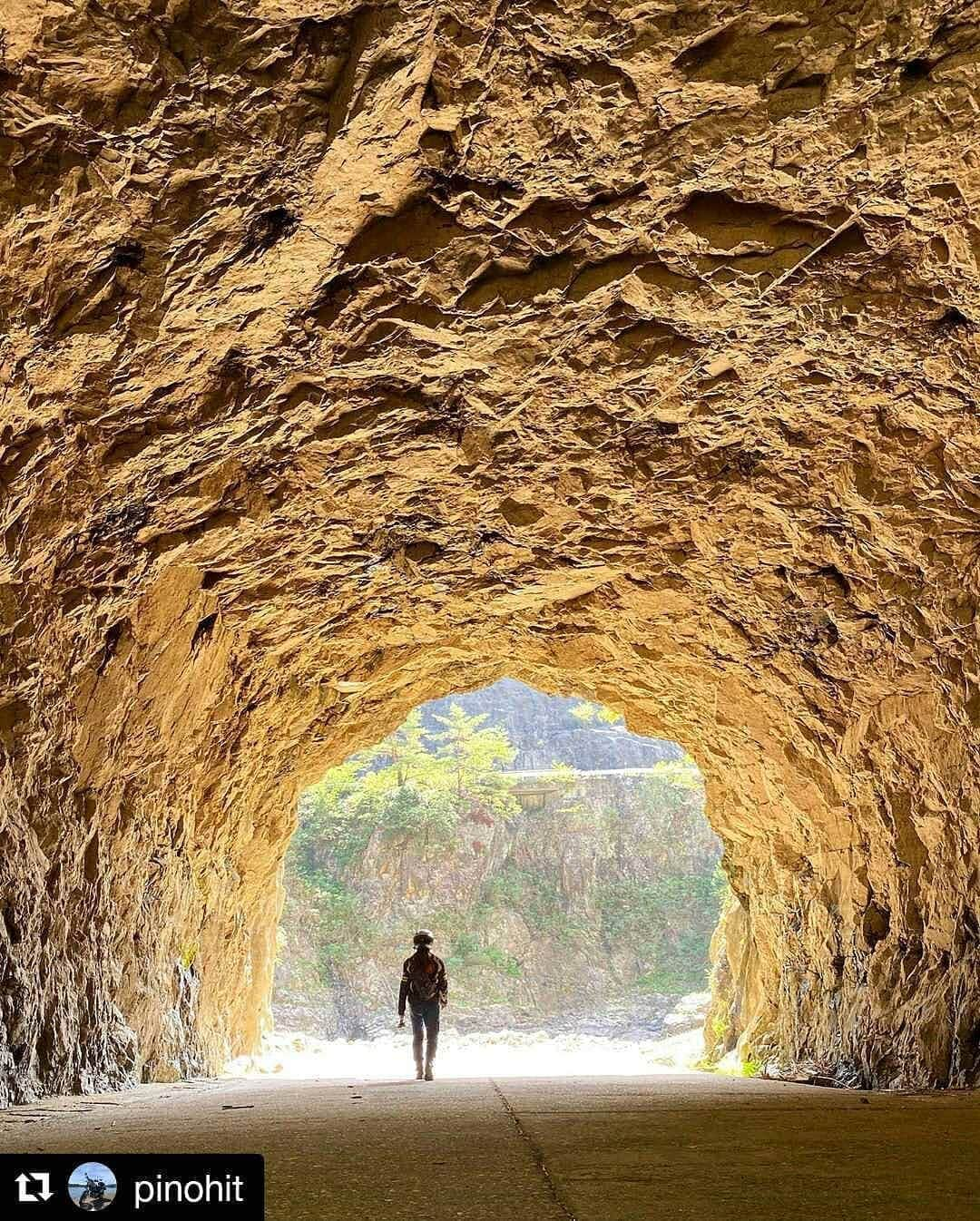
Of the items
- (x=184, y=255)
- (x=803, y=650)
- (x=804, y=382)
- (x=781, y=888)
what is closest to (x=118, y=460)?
(x=184, y=255)

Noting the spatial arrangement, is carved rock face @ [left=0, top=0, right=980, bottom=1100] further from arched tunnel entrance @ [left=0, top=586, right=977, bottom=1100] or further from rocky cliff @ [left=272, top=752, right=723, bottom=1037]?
rocky cliff @ [left=272, top=752, right=723, bottom=1037]

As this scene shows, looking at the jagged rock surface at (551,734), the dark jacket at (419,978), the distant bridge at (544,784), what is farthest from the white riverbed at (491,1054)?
the jagged rock surface at (551,734)

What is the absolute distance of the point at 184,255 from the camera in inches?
199

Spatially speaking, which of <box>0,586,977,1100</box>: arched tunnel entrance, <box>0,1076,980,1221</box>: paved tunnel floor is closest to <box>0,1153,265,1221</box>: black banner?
<box>0,1076,980,1221</box>: paved tunnel floor

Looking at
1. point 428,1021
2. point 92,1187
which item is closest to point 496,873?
point 428,1021

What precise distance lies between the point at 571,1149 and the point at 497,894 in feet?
111

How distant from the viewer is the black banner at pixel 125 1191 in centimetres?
250

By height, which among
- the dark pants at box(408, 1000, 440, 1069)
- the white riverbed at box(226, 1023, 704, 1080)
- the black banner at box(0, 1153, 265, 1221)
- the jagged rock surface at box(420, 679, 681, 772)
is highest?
the jagged rock surface at box(420, 679, 681, 772)

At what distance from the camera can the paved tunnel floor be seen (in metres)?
2.78

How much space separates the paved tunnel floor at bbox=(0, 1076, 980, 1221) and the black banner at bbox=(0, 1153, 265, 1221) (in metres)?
0.12

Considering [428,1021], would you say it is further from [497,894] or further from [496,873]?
[496,873]

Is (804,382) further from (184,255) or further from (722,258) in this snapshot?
(184,255)

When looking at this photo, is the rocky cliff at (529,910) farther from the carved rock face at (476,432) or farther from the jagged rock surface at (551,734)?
the carved rock face at (476,432)

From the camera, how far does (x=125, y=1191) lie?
2.62m
